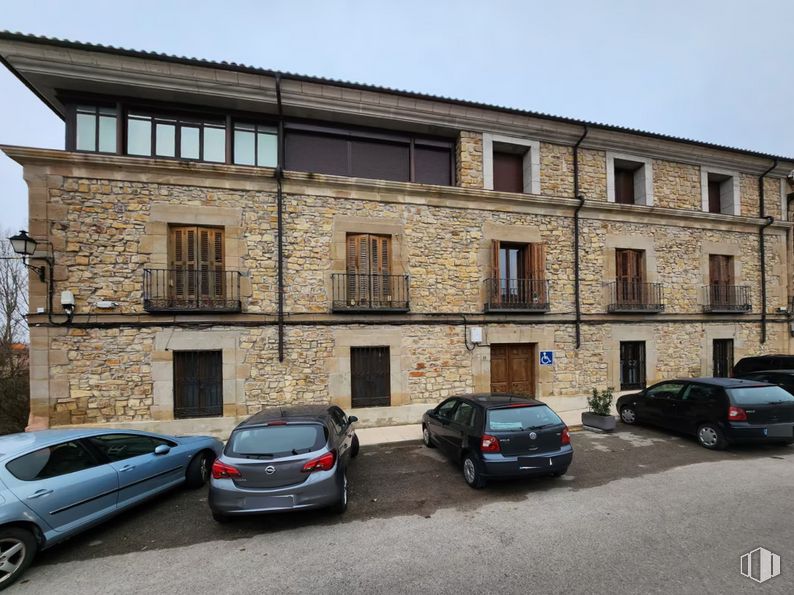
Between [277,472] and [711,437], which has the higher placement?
[277,472]

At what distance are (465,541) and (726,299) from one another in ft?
46.7

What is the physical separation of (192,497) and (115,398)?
4.30 meters

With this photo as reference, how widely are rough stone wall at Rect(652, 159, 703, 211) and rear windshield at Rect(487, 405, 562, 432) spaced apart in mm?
10308

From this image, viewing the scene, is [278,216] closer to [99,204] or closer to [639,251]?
[99,204]

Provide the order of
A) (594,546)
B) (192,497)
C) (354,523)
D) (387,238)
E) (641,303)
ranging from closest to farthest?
1. (594,546)
2. (354,523)
3. (192,497)
4. (387,238)
5. (641,303)

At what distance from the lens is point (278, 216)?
8922 millimetres

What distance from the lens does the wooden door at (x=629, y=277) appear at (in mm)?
11445

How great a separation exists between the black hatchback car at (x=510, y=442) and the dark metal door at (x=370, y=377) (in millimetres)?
3742

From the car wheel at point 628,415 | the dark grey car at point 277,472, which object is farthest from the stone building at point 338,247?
the dark grey car at point 277,472

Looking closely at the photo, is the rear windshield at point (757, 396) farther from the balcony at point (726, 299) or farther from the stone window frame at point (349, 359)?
the stone window frame at point (349, 359)

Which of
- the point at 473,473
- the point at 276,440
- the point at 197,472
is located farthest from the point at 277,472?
the point at 473,473

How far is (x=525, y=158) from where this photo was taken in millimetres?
11055

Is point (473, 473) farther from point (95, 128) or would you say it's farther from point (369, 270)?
Result: point (95, 128)

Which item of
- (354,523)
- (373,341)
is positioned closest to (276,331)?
(373,341)
